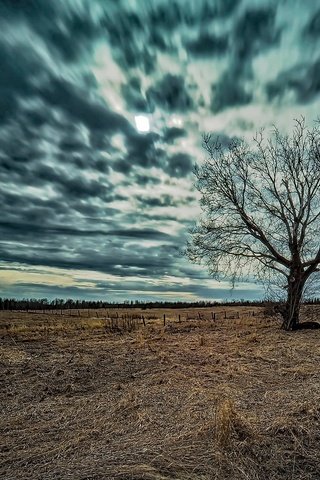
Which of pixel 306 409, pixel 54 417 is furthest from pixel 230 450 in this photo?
pixel 54 417

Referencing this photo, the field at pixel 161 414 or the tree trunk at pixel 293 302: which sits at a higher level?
the tree trunk at pixel 293 302

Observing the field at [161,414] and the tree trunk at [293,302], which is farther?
the tree trunk at [293,302]

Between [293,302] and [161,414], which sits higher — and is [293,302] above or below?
above

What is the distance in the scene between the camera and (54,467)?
4.34 m

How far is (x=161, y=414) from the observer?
20.6ft

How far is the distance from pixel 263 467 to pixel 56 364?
756 cm

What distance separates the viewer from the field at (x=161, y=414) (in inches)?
168

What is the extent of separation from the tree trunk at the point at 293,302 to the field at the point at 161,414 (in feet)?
21.4

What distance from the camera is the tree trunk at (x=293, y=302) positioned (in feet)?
61.6

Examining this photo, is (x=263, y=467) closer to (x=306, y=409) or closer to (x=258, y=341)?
(x=306, y=409)

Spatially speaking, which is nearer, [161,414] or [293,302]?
[161,414]

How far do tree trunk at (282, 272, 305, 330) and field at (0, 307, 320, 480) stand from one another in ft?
21.4

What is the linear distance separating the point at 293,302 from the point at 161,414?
14.2 m

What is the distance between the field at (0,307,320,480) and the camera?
428 centimetres
